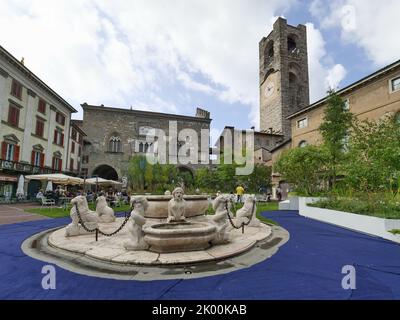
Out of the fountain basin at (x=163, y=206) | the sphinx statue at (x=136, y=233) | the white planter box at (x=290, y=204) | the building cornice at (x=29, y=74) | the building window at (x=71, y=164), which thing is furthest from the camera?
the building window at (x=71, y=164)

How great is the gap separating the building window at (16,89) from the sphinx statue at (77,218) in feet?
66.8

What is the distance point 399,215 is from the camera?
771 cm

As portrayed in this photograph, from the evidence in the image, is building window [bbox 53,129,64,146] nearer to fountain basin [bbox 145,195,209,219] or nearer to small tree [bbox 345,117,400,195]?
fountain basin [bbox 145,195,209,219]

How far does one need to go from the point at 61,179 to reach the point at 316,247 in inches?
653

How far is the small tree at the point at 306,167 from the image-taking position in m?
16.3

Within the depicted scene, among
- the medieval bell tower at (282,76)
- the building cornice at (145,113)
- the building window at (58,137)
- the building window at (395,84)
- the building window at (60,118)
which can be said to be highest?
the medieval bell tower at (282,76)

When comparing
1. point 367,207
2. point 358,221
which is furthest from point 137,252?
point 367,207

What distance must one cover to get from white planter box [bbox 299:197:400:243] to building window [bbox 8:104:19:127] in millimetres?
25658

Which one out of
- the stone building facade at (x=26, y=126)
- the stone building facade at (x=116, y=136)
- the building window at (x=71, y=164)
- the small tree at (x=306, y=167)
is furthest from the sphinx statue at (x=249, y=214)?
the building window at (x=71, y=164)

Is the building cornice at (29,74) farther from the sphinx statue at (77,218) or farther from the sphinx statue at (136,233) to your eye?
the sphinx statue at (136,233)

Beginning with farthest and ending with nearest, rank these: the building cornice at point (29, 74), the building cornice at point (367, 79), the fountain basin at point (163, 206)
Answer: the building cornice at point (29, 74) → the building cornice at point (367, 79) → the fountain basin at point (163, 206)

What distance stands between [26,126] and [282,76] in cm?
3944
